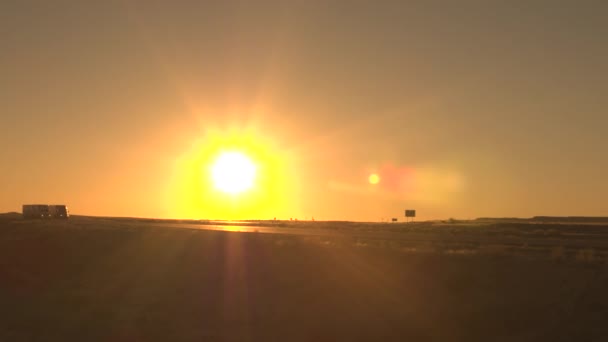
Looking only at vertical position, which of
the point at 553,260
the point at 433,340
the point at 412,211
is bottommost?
the point at 433,340

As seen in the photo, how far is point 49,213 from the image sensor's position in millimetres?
116938

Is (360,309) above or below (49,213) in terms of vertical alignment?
below

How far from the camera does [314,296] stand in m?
27.9

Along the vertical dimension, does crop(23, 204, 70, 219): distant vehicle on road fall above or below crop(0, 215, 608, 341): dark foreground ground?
above

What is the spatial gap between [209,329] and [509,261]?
37.4 ft

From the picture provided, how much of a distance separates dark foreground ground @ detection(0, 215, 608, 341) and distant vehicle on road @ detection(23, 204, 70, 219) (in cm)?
7315

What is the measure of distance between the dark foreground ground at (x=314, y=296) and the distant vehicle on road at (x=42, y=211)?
73147mm

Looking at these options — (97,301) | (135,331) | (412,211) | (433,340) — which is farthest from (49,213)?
(433,340)

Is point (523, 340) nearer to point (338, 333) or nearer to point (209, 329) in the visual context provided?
point (338, 333)

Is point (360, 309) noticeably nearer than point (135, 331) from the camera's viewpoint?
Yes

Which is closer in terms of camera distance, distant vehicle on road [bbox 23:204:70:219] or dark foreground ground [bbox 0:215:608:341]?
dark foreground ground [bbox 0:215:608:341]

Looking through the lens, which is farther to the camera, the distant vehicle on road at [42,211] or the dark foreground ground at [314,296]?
the distant vehicle on road at [42,211]

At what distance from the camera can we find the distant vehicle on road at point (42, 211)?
112750mm

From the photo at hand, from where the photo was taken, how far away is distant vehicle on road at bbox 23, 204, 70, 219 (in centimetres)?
11275
